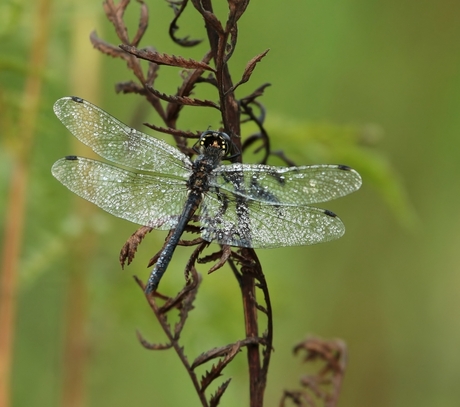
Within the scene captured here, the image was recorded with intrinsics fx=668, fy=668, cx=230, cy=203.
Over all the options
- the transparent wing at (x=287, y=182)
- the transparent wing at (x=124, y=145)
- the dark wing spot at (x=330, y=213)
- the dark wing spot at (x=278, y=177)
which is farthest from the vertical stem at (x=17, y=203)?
the dark wing spot at (x=330, y=213)

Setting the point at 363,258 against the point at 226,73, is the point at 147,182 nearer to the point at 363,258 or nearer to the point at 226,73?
the point at 226,73

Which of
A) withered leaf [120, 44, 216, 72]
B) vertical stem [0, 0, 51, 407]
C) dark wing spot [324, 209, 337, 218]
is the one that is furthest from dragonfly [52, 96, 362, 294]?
withered leaf [120, 44, 216, 72]

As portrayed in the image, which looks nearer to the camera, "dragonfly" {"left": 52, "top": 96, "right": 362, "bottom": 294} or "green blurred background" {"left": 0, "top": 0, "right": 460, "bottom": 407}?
"dragonfly" {"left": 52, "top": 96, "right": 362, "bottom": 294}

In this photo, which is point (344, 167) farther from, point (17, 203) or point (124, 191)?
point (17, 203)

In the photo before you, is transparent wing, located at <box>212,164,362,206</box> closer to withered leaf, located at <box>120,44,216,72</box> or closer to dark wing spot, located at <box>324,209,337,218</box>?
dark wing spot, located at <box>324,209,337,218</box>

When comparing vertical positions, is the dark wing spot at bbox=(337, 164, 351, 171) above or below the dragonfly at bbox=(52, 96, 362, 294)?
above

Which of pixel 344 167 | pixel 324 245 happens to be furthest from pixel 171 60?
pixel 324 245

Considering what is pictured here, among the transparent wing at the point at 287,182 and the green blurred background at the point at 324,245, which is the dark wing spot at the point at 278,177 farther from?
the green blurred background at the point at 324,245
